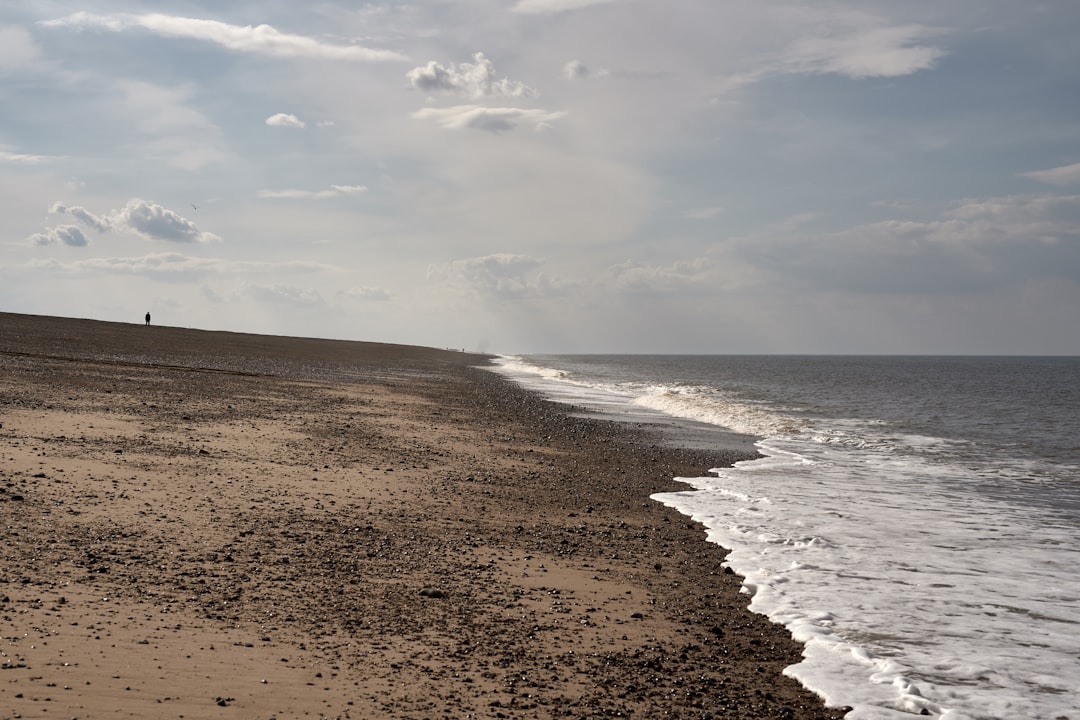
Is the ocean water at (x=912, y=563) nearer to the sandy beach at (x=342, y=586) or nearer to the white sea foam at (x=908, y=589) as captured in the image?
the white sea foam at (x=908, y=589)

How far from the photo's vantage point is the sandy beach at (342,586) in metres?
6.30

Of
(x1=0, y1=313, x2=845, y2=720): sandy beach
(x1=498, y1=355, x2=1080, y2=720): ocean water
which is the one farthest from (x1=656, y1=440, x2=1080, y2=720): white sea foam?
(x1=0, y1=313, x2=845, y2=720): sandy beach

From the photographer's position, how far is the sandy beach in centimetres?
630

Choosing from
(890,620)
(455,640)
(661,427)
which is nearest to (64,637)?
(455,640)

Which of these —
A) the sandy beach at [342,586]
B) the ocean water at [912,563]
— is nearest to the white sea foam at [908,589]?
the ocean water at [912,563]

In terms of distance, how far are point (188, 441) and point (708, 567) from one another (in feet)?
34.4

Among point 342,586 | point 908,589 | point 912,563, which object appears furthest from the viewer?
point 912,563

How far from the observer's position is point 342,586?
28.5ft

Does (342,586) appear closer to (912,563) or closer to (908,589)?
(908,589)

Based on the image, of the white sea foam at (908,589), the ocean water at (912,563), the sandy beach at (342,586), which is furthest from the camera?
the ocean water at (912,563)

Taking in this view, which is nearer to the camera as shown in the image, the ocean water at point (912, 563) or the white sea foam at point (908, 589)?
the white sea foam at point (908, 589)

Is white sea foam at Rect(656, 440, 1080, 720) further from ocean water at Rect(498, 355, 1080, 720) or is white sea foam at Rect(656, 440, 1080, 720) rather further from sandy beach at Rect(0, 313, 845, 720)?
sandy beach at Rect(0, 313, 845, 720)

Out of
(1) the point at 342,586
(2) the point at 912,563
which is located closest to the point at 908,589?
(2) the point at 912,563

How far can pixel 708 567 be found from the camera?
1086 centimetres
